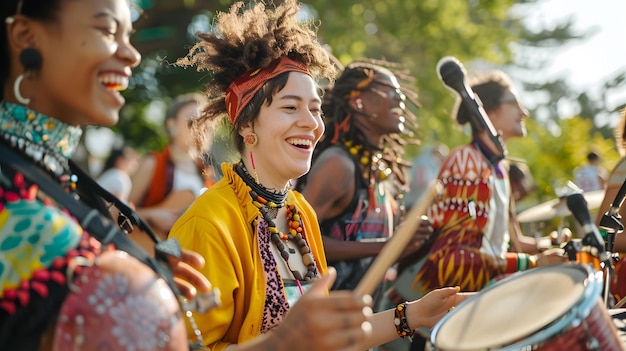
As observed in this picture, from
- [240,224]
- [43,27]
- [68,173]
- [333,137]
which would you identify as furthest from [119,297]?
[333,137]

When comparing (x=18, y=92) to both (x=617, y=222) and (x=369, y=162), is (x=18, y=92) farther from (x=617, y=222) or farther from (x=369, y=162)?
(x=369, y=162)

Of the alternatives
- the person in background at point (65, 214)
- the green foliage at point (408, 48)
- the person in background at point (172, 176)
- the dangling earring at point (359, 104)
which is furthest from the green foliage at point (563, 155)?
the person in background at point (65, 214)

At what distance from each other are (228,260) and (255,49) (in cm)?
87

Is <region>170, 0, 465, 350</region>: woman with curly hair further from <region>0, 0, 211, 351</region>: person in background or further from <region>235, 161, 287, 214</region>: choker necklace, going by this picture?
<region>0, 0, 211, 351</region>: person in background

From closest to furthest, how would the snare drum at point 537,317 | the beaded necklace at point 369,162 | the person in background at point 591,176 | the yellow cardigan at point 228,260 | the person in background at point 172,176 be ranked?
1. the snare drum at point 537,317
2. the yellow cardigan at point 228,260
3. the beaded necklace at point 369,162
4. the person in background at point 172,176
5. the person in background at point 591,176

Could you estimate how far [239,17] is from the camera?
359 centimetres

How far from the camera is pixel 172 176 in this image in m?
7.41

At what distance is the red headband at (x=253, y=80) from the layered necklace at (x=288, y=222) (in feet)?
0.78

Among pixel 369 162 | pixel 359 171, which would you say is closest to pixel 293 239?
pixel 359 171

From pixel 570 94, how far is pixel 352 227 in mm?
38160

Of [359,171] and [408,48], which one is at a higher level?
[359,171]

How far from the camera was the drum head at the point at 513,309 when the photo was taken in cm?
242

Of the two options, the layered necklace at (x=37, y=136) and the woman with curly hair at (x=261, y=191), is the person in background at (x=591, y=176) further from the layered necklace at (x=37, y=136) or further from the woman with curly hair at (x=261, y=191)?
the layered necklace at (x=37, y=136)

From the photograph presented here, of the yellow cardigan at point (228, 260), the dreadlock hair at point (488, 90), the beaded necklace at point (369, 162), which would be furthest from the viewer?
the dreadlock hair at point (488, 90)
